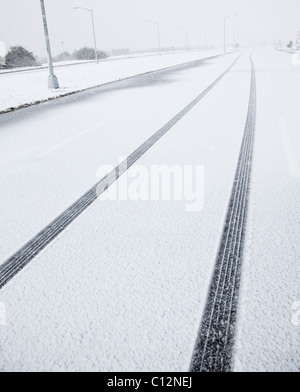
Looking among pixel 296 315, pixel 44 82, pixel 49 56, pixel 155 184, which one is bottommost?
pixel 296 315

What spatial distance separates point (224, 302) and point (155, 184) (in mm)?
2295

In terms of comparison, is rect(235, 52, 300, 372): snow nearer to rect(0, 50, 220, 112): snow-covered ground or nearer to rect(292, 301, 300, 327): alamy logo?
rect(292, 301, 300, 327): alamy logo

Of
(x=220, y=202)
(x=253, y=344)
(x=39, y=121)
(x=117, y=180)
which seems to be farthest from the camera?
(x=39, y=121)

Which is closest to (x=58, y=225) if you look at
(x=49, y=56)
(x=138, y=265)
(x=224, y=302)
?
(x=138, y=265)

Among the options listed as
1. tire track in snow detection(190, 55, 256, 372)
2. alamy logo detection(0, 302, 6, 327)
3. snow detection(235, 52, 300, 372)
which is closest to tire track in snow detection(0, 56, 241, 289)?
alamy logo detection(0, 302, 6, 327)

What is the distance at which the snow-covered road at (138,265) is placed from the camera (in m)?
1.92

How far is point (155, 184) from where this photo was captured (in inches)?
170

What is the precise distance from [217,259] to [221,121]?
5.72 m

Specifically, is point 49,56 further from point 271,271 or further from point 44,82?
point 271,271

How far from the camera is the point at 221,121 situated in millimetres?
7844

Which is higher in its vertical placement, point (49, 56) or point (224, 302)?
point (49, 56)

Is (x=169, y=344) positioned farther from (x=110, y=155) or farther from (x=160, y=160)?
(x=110, y=155)
